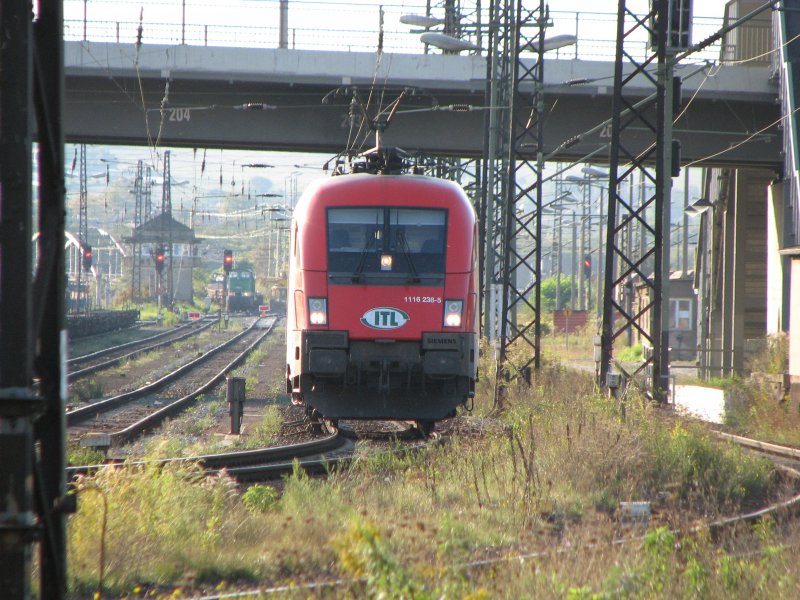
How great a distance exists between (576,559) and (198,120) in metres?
21.9

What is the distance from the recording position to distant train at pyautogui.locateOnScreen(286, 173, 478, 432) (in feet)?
42.9

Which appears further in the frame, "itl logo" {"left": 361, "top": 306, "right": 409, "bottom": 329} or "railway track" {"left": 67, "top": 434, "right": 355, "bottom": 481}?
"itl logo" {"left": 361, "top": 306, "right": 409, "bottom": 329}

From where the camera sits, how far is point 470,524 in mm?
7672

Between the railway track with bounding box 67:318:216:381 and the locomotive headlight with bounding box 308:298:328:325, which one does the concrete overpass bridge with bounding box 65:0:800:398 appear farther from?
the locomotive headlight with bounding box 308:298:328:325

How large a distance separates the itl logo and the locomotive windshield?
368mm

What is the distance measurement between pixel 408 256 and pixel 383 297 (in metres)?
0.63

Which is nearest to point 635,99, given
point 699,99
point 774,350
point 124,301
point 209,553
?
point 699,99

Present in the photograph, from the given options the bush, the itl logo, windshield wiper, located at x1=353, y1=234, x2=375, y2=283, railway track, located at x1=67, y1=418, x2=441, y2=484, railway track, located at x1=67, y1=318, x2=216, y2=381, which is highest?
windshield wiper, located at x1=353, y1=234, x2=375, y2=283

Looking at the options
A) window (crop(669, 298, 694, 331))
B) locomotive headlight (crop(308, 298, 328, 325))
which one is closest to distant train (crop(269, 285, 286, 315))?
window (crop(669, 298, 694, 331))

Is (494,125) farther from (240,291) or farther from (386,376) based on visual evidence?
(240,291)

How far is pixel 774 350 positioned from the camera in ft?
70.2

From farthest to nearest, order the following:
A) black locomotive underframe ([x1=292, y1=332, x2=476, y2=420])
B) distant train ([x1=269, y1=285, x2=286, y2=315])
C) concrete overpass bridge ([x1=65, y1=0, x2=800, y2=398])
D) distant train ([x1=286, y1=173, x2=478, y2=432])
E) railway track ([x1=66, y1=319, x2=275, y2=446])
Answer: distant train ([x1=269, y1=285, x2=286, y2=315])
concrete overpass bridge ([x1=65, y1=0, x2=800, y2=398])
railway track ([x1=66, y1=319, x2=275, y2=446])
distant train ([x1=286, y1=173, x2=478, y2=432])
black locomotive underframe ([x1=292, y1=332, x2=476, y2=420])

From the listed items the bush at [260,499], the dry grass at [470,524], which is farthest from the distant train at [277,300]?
the bush at [260,499]

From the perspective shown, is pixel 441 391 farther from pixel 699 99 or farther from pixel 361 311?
pixel 699 99
